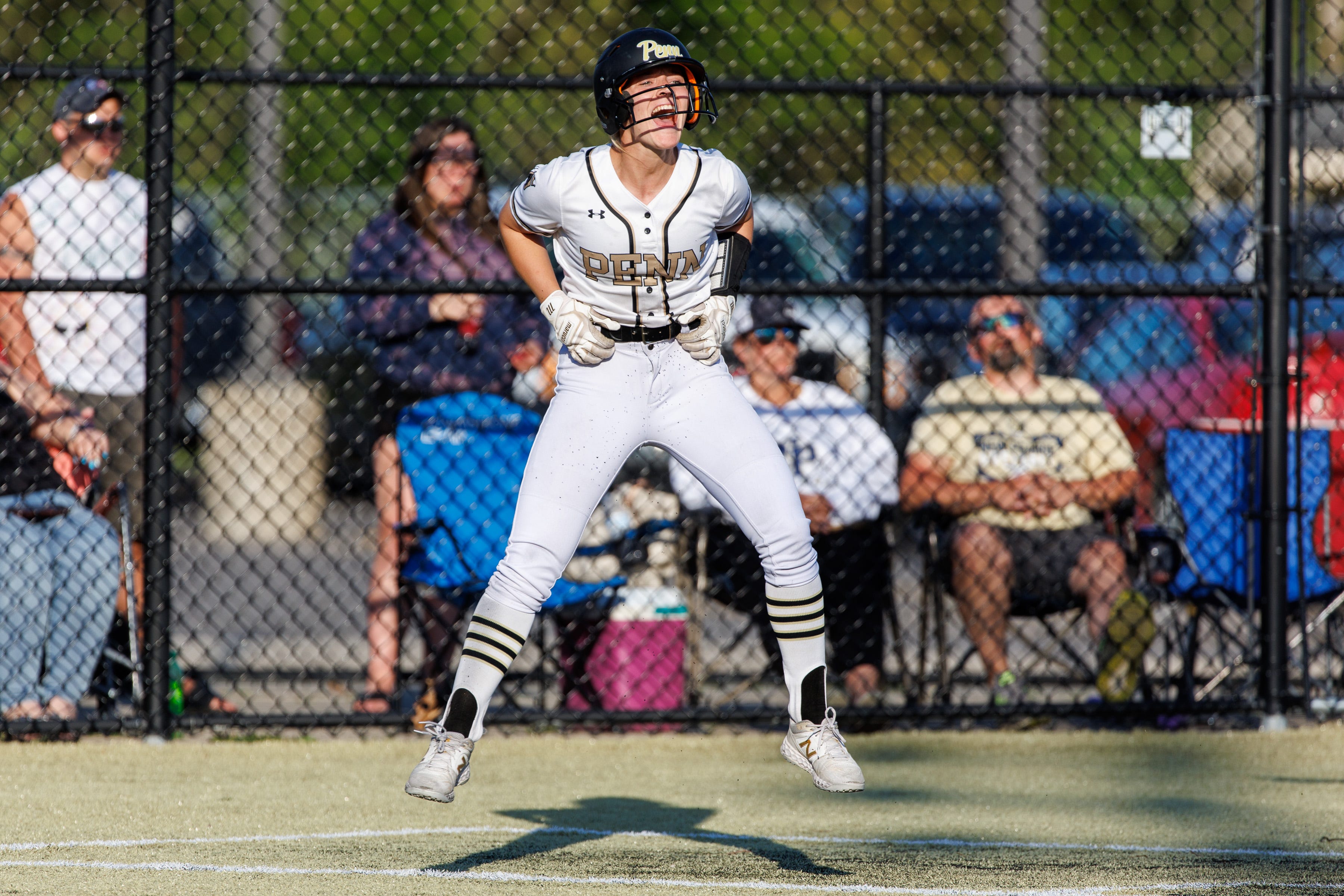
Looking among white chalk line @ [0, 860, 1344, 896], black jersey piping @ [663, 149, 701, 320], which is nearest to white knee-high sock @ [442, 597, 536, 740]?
white chalk line @ [0, 860, 1344, 896]

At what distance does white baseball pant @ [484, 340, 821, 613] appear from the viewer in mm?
4082

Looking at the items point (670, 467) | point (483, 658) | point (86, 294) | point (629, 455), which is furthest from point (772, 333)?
point (483, 658)

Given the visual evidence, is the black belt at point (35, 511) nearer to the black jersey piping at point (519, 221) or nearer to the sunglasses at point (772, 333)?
the black jersey piping at point (519, 221)

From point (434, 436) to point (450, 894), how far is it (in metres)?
2.63

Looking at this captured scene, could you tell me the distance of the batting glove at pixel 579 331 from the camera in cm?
412

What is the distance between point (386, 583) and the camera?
247 inches

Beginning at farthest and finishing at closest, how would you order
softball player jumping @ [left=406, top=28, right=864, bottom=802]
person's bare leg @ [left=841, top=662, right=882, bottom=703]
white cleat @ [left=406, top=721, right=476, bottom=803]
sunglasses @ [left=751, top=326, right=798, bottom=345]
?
sunglasses @ [left=751, top=326, right=798, bottom=345], person's bare leg @ [left=841, top=662, right=882, bottom=703], softball player jumping @ [left=406, top=28, right=864, bottom=802], white cleat @ [left=406, top=721, right=476, bottom=803]

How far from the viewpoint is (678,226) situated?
13.7 ft

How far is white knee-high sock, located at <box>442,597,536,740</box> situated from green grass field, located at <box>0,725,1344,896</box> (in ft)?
1.34

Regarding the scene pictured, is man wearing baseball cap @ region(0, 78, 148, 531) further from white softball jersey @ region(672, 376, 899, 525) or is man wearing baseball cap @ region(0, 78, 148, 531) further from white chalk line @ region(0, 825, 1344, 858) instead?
white softball jersey @ region(672, 376, 899, 525)

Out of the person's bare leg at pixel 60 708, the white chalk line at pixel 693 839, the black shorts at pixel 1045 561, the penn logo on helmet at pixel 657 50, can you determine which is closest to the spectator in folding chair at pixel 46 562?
the person's bare leg at pixel 60 708

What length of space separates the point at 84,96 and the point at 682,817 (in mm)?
3614

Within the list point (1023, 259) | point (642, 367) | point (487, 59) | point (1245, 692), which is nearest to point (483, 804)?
point (642, 367)

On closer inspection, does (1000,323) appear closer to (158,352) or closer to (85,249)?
(158,352)
